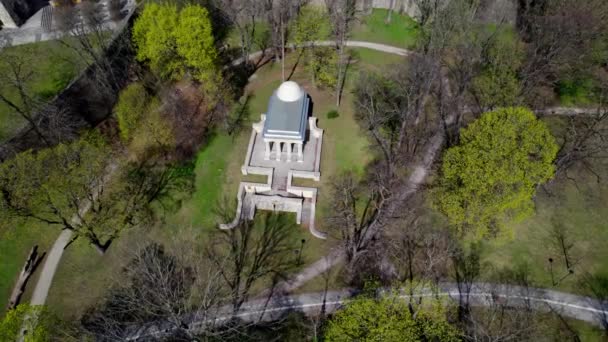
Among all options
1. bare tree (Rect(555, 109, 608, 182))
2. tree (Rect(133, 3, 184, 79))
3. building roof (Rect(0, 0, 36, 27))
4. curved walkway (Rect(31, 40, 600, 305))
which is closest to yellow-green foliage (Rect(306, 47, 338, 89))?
curved walkway (Rect(31, 40, 600, 305))

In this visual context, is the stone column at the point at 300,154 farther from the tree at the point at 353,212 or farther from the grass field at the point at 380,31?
the grass field at the point at 380,31

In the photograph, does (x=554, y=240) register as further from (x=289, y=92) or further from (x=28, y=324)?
(x=28, y=324)

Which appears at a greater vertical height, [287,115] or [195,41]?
[195,41]

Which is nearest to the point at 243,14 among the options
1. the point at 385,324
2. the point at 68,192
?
the point at 68,192

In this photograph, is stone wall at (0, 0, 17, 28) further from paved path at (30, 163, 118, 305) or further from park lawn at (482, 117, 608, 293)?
park lawn at (482, 117, 608, 293)

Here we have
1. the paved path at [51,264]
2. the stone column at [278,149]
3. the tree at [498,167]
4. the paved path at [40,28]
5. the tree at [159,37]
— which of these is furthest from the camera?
the paved path at [40,28]

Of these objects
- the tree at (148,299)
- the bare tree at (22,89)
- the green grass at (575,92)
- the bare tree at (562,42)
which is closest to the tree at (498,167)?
the bare tree at (562,42)
